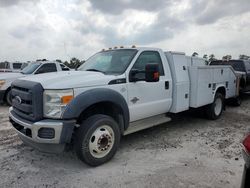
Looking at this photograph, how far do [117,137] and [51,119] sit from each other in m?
1.19

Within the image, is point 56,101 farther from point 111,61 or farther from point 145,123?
point 145,123

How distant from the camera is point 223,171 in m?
3.97

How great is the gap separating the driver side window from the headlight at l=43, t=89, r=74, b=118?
1.57 metres

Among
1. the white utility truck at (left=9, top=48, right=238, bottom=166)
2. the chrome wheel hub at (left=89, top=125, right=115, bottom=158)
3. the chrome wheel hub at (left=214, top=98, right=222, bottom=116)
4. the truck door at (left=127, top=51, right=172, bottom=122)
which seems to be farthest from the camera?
the chrome wheel hub at (left=214, top=98, right=222, bottom=116)

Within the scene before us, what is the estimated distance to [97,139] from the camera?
411 centimetres

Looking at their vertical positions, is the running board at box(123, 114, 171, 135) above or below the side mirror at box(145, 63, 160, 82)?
below

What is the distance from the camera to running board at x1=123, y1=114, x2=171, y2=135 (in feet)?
16.3

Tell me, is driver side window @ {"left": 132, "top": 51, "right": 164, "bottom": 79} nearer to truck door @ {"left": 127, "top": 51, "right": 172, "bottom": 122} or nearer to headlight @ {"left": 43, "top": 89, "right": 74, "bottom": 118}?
truck door @ {"left": 127, "top": 51, "right": 172, "bottom": 122}

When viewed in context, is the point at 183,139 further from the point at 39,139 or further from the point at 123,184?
the point at 39,139

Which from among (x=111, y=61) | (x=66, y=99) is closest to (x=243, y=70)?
(x=111, y=61)

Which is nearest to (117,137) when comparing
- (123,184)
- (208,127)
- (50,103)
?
(123,184)

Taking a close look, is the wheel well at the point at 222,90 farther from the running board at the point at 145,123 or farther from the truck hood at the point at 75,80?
the truck hood at the point at 75,80

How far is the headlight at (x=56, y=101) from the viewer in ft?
12.3

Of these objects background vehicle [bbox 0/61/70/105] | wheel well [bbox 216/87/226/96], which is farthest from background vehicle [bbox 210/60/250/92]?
background vehicle [bbox 0/61/70/105]
